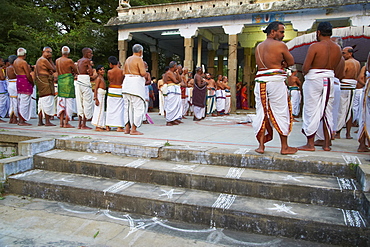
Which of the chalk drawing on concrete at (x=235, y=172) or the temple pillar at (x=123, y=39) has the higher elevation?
the temple pillar at (x=123, y=39)

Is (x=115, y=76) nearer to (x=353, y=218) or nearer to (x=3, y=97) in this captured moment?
(x=3, y=97)

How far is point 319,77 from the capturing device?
432cm

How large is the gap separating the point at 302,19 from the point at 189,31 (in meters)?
5.57

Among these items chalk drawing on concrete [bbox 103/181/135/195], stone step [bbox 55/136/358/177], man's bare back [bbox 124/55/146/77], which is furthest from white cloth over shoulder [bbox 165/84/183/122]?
chalk drawing on concrete [bbox 103/181/135/195]

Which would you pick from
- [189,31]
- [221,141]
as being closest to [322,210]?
[221,141]

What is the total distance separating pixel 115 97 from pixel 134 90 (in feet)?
2.26

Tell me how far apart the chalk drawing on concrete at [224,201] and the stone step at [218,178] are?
0.37ft

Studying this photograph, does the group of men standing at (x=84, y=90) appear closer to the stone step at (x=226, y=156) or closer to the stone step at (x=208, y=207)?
the stone step at (x=226, y=156)

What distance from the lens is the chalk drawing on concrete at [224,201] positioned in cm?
297

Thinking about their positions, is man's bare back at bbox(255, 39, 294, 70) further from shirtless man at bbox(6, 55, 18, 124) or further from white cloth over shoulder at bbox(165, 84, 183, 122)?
shirtless man at bbox(6, 55, 18, 124)

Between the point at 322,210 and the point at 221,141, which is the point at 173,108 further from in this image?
the point at 322,210

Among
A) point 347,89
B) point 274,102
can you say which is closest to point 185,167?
point 274,102

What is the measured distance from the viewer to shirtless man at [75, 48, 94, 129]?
685cm

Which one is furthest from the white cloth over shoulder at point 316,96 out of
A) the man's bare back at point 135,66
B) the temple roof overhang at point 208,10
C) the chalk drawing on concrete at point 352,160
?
the temple roof overhang at point 208,10
